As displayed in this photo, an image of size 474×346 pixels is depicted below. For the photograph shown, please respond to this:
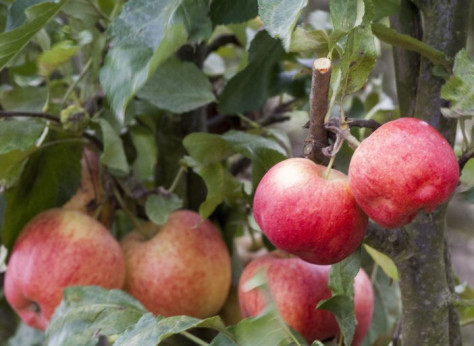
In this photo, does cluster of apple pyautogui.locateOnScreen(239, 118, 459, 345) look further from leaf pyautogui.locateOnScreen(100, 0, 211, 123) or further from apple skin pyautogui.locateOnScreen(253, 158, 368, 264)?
leaf pyautogui.locateOnScreen(100, 0, 211, 123)

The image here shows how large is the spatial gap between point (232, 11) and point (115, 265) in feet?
0.95

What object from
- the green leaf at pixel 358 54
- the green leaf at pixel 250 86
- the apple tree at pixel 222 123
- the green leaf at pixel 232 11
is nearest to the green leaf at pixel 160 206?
the apple tree at pixel 222 123

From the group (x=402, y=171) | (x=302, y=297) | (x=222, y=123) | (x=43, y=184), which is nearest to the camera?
(x=402, y=171)

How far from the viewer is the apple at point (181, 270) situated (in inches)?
28.6

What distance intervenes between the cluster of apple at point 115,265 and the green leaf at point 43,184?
0.02 meters

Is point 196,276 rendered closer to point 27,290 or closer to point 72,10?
point 27,290

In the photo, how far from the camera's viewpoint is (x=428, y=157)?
417mm

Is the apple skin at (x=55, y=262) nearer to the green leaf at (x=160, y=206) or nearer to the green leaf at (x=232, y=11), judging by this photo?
the green leaf at (x=160, y=206)

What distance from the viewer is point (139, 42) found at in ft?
1.64

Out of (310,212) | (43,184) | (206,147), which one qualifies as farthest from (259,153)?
(43,184)

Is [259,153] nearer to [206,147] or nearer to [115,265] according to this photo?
[206,147]

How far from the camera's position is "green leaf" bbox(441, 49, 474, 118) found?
0.46 metres

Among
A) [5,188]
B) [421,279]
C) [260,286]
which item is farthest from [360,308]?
[5,188]

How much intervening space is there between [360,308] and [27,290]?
1.07ft
